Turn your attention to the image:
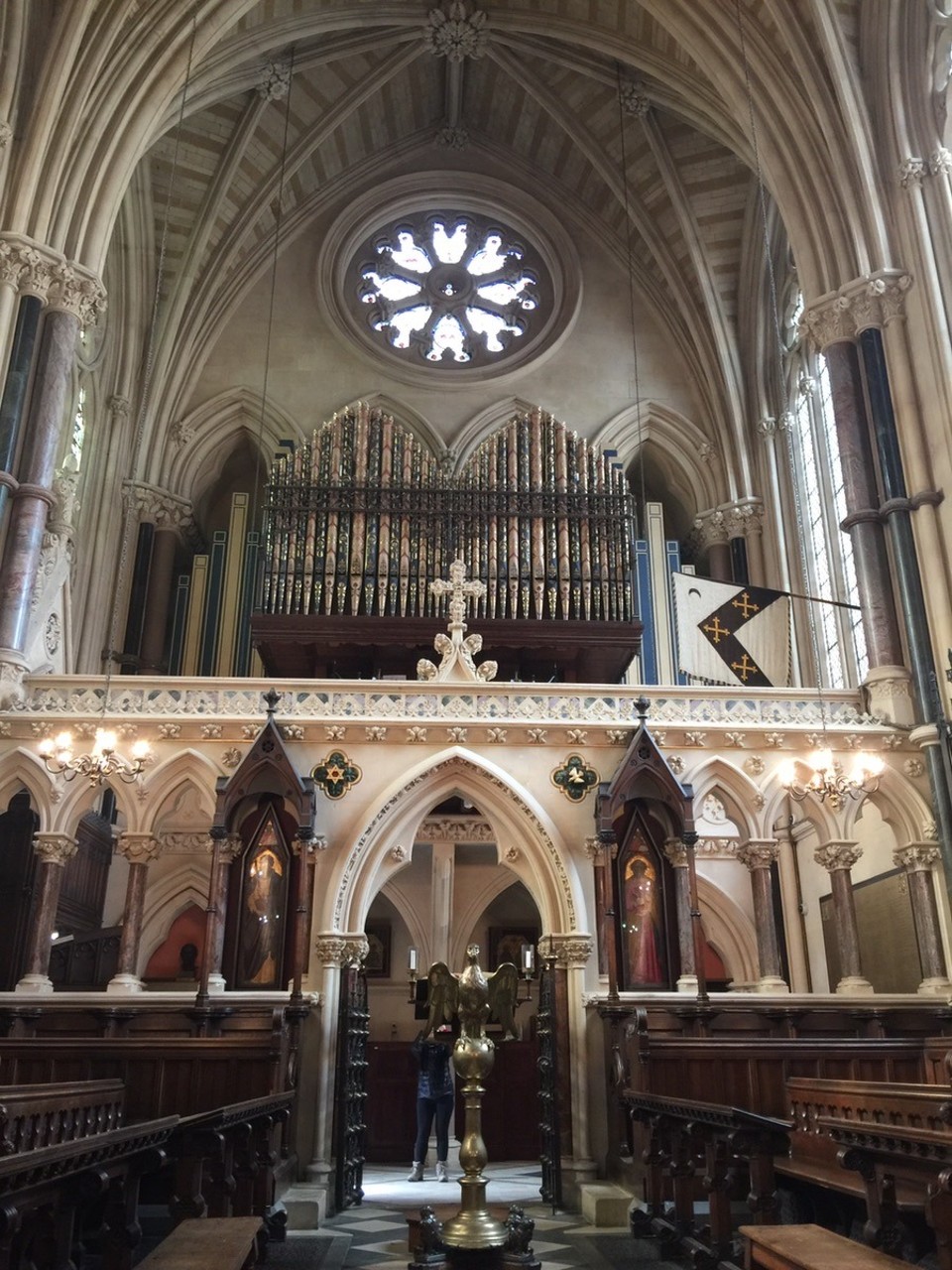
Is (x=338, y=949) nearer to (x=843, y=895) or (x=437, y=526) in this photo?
(x=843, y=895)

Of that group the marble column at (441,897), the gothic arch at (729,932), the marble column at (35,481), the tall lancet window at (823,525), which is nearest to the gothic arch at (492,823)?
the marble column at (35,481)

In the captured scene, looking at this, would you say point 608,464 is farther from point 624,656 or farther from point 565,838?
point 565,838

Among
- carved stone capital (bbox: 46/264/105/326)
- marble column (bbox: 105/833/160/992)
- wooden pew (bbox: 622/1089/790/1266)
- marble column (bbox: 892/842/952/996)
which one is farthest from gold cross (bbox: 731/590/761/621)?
carved stone capital (bbox: 46/264/105/326)

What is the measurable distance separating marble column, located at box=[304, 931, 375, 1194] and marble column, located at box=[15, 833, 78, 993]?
8.22 ft

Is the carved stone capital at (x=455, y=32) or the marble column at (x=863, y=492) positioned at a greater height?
the carved stone capital at (x=455, y=32)

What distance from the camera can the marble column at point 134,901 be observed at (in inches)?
417

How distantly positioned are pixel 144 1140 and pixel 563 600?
37.9 feet

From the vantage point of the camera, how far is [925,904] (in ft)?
36.2

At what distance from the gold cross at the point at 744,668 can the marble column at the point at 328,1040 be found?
187 inches

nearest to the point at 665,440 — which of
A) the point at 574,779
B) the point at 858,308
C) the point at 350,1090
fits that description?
the point at 858,308

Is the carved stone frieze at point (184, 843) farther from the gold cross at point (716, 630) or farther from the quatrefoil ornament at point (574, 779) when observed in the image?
the gold cross at point (716, 630)

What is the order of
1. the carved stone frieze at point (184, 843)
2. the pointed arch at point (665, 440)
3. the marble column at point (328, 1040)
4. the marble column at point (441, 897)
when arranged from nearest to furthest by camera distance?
1. the marble column at point (328, 1040)
2. the marble column at point (441, 897)
3. the carved stone frieze at point (184, 843)
4. the pointed arch at point (665, 440)

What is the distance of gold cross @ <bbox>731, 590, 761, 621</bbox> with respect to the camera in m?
12.1

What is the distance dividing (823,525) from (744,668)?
202 inches
